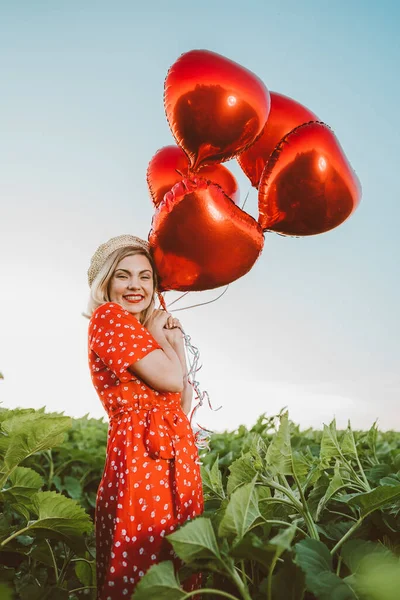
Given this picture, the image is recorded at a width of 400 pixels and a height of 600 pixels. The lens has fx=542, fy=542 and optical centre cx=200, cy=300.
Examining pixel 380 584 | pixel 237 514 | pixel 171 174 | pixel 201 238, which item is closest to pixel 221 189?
pixel 201 238

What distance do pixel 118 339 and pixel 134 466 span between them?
1.43ft

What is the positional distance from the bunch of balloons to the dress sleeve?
0.98 ft

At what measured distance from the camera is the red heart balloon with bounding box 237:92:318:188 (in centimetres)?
228

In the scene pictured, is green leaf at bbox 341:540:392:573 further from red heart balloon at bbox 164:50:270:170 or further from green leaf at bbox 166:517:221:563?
red heart balloon at bbox 164:50:270:170

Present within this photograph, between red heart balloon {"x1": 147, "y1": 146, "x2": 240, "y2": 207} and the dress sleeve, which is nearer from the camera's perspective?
the dress sleeve

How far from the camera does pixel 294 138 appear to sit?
211 centimetres

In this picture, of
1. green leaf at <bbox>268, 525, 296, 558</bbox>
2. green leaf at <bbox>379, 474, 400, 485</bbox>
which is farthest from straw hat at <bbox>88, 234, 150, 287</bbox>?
green leaf at <bbox>268, 525, 296, 558</bbox>

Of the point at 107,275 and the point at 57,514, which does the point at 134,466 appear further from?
the point at 107,275

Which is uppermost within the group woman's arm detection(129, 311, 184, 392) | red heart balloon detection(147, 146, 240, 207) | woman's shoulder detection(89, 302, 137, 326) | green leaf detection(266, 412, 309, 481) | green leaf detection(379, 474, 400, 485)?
red heart balloon detection(147, 146, 240, 207)

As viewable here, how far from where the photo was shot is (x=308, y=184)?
209 cm

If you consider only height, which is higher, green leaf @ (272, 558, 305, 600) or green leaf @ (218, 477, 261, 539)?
green leaf @ (218, 477, 261, 539)

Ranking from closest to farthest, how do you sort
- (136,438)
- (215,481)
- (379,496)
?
(379,496)
(215,481)
(136,438)

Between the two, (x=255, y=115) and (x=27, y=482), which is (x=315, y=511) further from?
(x=255, y=115)

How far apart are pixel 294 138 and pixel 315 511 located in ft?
4.46
